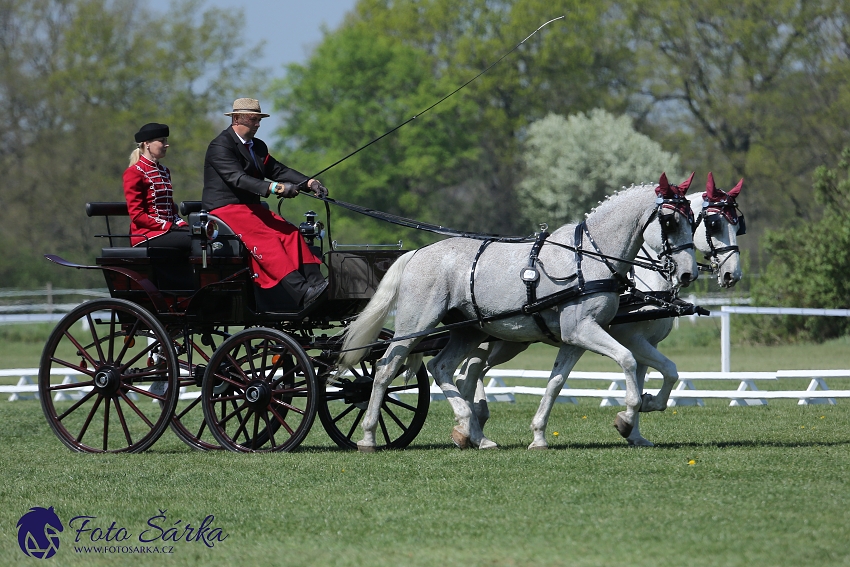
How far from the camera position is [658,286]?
30.4ft

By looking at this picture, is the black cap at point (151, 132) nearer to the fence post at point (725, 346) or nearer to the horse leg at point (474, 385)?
the horse leg at point (474, 385)

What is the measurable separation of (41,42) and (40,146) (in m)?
4.89

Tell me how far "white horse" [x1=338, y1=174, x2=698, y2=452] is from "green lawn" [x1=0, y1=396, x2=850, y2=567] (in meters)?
0.57

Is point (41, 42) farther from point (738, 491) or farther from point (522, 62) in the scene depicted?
point (738, 491)

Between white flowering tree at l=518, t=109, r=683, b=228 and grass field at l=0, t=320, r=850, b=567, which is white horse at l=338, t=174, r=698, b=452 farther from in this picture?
white flowering tree at l=518, t=109, r=683, b=228

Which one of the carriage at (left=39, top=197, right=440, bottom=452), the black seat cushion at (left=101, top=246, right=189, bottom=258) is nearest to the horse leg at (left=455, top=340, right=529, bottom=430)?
the carriage at (left=39, top=197, right=440, bottom=452)

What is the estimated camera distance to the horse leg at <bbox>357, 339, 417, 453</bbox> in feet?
28.4

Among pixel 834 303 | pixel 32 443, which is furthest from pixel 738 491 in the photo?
pixel 834 303

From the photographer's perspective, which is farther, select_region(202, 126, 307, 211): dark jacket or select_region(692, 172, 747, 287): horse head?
select_region(202, 126, 307, 211): dark jacket

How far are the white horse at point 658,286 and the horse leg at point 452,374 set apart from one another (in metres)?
0.32

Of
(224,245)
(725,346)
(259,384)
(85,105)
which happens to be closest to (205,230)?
(224,245)

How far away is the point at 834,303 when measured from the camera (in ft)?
73.4

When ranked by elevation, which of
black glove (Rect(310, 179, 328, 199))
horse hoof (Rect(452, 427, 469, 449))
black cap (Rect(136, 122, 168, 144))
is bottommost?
horse hoof (Rect(452, 427, 469, 449))

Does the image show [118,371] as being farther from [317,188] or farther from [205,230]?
[317,188]
